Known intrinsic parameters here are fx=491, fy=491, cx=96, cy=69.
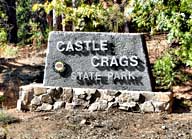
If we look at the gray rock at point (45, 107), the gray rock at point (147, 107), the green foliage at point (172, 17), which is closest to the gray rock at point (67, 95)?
the gray rock at point (45, 107)

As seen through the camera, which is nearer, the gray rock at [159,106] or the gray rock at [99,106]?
the gray rock at [159,106]

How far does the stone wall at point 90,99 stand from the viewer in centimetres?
841

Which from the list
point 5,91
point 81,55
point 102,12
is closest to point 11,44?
point 5,91

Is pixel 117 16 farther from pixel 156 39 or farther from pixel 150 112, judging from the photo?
pixel 150 112

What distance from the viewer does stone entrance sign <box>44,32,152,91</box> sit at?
857 centimetres

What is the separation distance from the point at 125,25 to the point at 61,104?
3512 mm

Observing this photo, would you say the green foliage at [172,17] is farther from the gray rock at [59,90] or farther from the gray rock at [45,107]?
the gray rock at [45,107]

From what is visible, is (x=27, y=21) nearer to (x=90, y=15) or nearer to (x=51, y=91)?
(x=90, y=15)

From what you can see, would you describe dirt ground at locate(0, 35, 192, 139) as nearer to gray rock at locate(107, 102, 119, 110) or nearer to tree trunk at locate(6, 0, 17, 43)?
gray rock at locate(107, 102, 119, 110)

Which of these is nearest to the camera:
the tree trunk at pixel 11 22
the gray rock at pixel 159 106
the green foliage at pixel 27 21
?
the gray rock at pixel 159 106

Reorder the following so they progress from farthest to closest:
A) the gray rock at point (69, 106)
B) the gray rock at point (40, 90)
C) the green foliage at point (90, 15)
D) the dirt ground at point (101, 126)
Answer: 1. the green foliage at point (90, 15)
2. the gray rock at point (40, 90)
3. the gray rock at point (69, 106)
4. the dirt ground at point (101, 126)

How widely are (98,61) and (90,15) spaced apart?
202cm

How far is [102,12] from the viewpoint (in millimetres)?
10445

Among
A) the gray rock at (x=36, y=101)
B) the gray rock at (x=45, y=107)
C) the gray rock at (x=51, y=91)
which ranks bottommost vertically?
the gray rock at (x=45, y=107)
